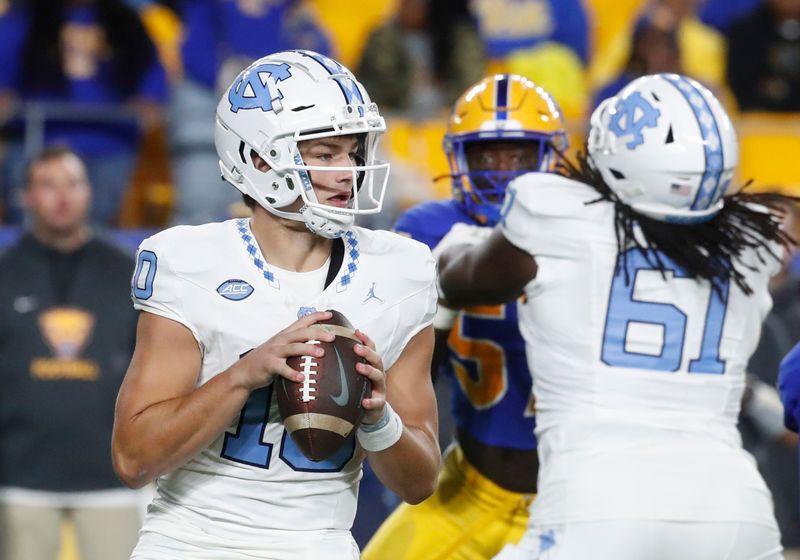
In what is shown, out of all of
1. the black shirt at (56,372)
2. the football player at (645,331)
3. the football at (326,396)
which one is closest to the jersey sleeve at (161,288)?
the football at (326,396)

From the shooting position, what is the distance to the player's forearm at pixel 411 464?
9.65 feet

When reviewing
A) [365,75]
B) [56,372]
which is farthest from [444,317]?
[365,75]

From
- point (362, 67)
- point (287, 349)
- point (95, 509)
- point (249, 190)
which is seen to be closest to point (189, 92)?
point (362, 67)

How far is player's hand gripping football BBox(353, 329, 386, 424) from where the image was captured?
2.74 metres

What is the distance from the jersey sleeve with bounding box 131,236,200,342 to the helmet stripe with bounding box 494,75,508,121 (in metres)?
1.46

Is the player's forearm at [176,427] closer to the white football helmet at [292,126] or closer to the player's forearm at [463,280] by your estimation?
the white football helmet at [292,126]

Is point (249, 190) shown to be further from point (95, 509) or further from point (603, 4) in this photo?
point (603, 4)

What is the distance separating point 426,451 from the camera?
3.01 metres

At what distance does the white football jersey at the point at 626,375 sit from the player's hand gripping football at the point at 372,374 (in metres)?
0.59

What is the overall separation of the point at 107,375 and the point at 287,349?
3019mm

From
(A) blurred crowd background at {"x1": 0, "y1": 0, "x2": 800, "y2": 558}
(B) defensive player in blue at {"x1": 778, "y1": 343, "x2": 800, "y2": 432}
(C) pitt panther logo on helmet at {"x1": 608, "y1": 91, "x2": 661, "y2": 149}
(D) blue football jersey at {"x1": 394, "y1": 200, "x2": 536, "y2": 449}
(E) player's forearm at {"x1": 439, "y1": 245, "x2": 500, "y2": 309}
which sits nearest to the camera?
(B) defensive player in blue at {"x1": 778, "y1": 343, "x2": 800, "y2": 432}

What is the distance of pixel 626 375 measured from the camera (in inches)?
125

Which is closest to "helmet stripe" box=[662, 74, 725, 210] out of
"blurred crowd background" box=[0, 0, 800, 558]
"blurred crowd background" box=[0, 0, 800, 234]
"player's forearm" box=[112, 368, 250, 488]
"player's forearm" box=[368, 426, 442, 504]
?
"player's forearm" box=[368, 426, 442, 504]

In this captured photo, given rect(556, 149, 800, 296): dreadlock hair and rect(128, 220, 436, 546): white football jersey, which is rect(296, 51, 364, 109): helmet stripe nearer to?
rect(128, 220, 436, 546): white football jersey
